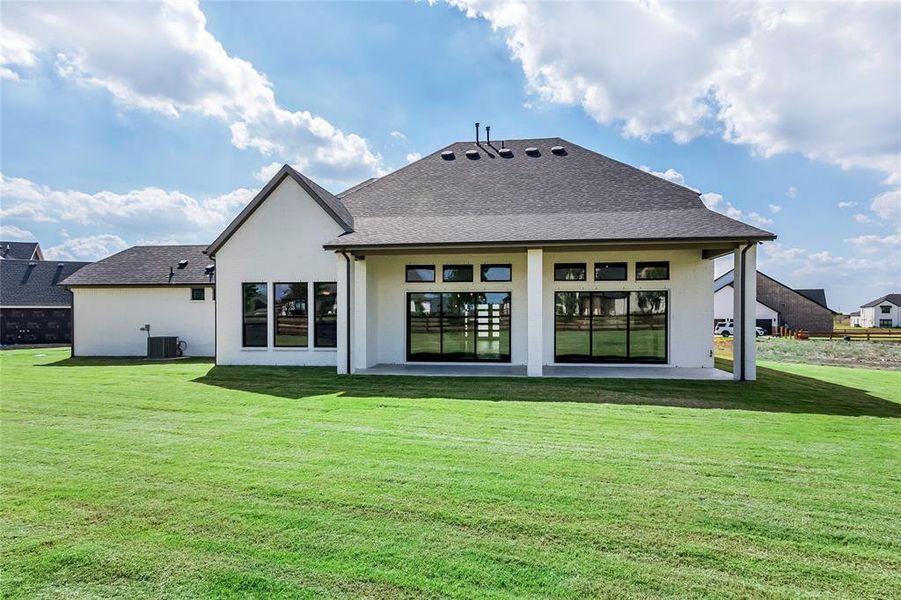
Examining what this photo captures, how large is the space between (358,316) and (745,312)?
10285 mm

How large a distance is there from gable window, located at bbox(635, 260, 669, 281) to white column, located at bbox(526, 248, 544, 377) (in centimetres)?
392

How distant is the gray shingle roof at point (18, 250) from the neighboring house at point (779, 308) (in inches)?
2432

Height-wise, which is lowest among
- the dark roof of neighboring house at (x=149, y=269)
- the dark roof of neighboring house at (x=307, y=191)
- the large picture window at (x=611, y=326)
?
the large picture window at (x=611, y=326)

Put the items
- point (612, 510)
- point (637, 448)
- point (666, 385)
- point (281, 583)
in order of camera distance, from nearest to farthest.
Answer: point (281, 583)
point (612, 510)
point (637, 448)
point (666, 385)

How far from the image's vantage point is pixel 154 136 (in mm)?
16391

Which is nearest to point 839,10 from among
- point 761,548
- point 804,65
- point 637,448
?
point 804,65

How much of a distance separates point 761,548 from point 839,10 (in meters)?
12.0

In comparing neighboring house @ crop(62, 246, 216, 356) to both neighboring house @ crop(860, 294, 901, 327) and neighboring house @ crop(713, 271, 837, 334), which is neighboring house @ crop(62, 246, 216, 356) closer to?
neighboring house @ crop(713, 271, 837, 334)

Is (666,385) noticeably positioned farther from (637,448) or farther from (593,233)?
(637,448)

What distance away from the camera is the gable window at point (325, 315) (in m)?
14.5

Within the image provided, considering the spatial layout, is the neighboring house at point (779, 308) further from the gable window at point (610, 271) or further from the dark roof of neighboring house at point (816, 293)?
the gable window at point (610, 271)

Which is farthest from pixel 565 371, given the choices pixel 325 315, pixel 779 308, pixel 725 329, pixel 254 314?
pixel 779 308

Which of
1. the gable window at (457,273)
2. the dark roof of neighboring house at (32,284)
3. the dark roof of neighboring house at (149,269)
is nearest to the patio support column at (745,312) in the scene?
the gable window at (457,273)

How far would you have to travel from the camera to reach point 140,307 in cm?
1891
